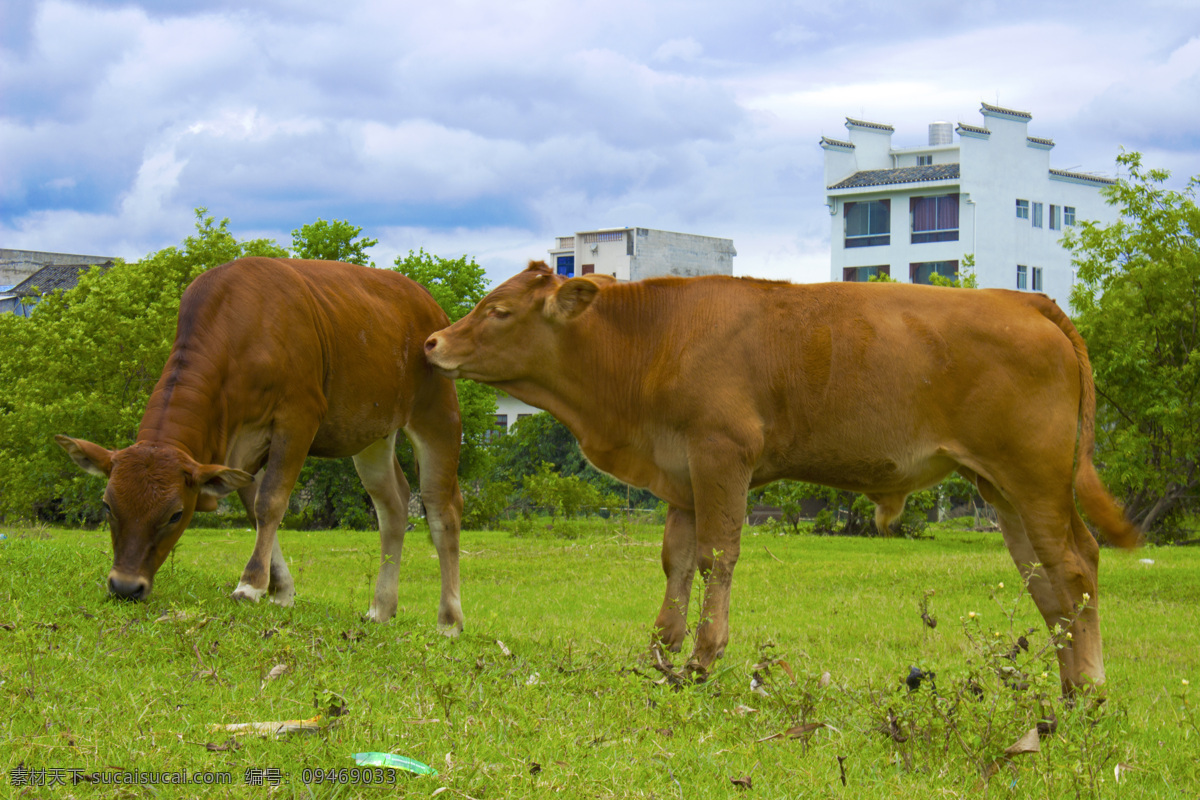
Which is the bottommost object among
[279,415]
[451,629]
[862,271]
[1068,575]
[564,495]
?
[451,629]

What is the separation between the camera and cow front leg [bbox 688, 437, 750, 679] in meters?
5.91

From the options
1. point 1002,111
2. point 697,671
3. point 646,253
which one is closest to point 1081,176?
point 1002,111

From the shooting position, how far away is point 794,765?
434 cm

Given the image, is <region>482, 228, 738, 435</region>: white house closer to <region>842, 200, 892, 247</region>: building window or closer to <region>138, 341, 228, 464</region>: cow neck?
<region>842, 200, 892, 247</region>: building window

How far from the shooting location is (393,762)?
372cm

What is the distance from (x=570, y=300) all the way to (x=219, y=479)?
2.29 metres

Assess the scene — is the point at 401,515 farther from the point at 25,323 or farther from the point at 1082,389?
the point at 25,323

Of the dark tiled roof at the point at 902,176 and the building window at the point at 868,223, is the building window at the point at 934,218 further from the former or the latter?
the building window at the point at 868,223

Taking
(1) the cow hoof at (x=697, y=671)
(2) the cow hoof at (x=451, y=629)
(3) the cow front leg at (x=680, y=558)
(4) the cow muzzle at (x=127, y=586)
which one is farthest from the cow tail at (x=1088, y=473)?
(4) the cow muzzle at (x=127, y=586)

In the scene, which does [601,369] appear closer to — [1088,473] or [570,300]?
[570,300]

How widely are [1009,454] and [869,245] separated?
44.5 meters

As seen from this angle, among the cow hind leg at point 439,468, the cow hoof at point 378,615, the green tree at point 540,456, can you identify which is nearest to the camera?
the cow hoof at point 378,615

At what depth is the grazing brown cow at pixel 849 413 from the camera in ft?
19.7

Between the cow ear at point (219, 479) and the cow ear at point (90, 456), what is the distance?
0.50 m
